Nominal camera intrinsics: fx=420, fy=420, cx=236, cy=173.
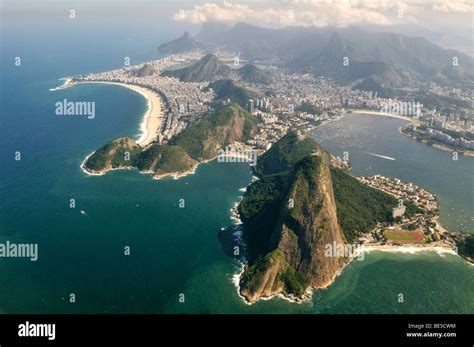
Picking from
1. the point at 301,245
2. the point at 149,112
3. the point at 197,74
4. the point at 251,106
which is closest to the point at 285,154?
the point at 301,245

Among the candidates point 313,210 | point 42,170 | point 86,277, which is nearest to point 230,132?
point 42,170

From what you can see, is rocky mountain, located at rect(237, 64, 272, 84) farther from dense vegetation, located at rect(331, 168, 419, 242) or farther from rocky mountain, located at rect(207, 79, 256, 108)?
dense vegetation, located at rect(331, 168, 419, 242)

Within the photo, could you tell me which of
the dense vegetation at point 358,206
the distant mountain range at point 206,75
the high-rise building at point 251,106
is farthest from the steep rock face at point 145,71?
the dense vegetation at point 358,206

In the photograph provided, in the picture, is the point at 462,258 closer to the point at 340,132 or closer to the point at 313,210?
the point at 313,210

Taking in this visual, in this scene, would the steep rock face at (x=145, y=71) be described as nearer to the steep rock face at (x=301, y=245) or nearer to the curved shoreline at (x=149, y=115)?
the curved shoreline at (x=149, y=115)

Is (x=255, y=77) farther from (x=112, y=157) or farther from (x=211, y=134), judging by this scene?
(x=112, y=157)

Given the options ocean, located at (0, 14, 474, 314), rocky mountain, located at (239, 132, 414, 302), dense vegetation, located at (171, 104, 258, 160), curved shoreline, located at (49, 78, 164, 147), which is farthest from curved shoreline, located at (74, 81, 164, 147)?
rocky mountain, located at (239, 132, 414, 302)
